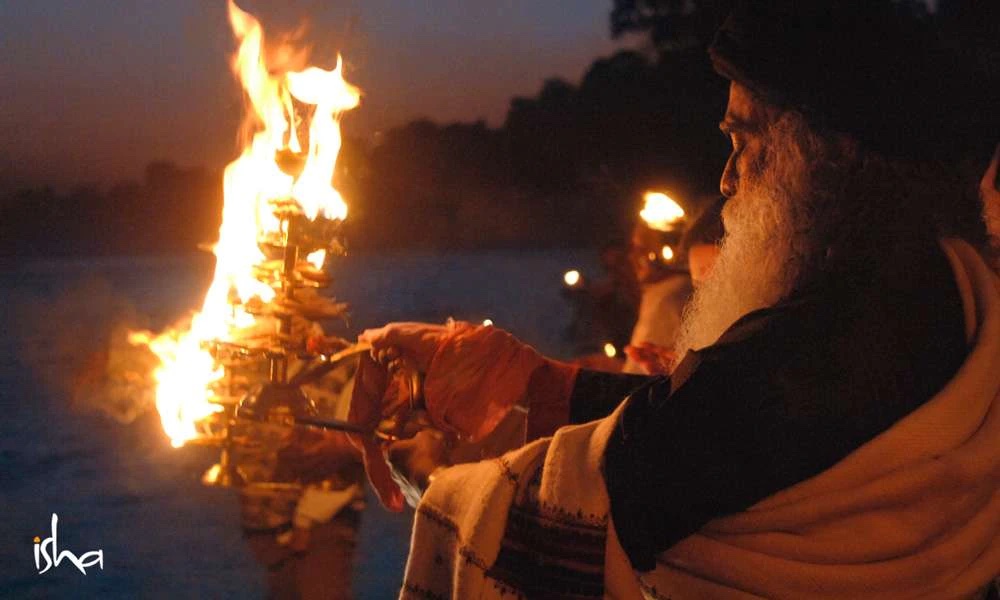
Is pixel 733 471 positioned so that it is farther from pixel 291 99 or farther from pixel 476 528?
pixel 291 99

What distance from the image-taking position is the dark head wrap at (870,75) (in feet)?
5.52

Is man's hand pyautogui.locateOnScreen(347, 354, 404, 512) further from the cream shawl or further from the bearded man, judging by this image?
the cream shawl

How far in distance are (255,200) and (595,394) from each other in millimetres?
1008

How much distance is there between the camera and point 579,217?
1041 centimetres

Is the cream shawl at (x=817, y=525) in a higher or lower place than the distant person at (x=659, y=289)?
lower

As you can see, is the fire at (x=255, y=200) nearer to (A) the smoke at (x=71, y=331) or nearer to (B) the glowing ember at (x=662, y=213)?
(B) the glowing ember at (x=662, y=213)

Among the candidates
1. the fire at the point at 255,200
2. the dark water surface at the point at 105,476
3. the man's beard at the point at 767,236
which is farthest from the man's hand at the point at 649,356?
Result: the dark water surface at the point at 105,476

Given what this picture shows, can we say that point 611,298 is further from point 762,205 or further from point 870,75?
point 870,75

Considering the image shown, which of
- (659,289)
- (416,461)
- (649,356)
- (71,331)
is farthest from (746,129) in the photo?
(71,331)

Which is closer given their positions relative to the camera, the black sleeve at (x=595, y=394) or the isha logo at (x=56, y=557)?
the black sleeve at (x=595, y=394)

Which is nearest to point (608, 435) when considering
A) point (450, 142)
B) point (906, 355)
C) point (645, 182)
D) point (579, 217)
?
point (906, 355)

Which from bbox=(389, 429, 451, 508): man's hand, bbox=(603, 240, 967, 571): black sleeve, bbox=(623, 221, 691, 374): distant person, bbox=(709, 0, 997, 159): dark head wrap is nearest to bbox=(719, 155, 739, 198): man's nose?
bbox=(709, 0, 997, 159): dark head wrap

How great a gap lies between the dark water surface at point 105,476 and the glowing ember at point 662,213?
2845mm

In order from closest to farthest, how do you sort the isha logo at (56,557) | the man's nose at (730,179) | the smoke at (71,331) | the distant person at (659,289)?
the man's nose at (730,179) < the distant person at (659,289) < the isha logo at (56,557) < the smoke at (71,331)
